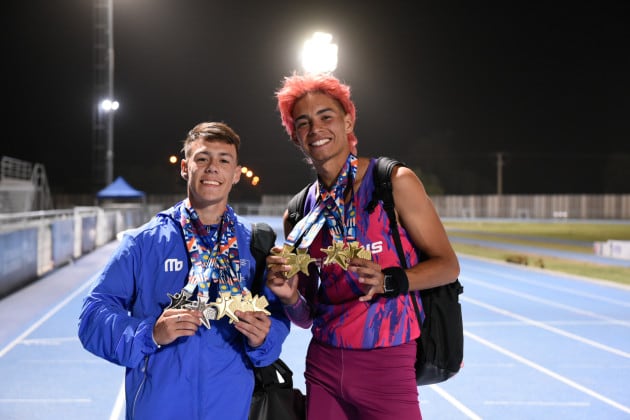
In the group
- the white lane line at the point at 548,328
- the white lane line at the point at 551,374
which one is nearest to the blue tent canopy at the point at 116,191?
the white lane line at the point at 548,328

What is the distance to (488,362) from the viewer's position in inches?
302

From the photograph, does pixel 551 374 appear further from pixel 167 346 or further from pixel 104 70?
pixel 104 70

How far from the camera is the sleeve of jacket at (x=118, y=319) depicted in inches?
96.0

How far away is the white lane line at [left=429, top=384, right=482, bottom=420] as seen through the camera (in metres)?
5.76

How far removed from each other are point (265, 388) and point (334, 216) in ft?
2.55

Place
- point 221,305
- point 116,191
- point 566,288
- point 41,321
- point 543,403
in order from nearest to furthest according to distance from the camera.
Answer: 1. point 221,305
2. point 543,403
3. point 41,321
4. point 566,288
5. point 116,191

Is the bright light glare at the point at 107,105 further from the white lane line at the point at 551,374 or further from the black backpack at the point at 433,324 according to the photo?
the black backpack at the point at 433,324

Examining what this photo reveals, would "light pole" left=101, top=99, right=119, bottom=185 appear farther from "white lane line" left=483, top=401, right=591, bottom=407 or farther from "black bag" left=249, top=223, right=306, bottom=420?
"black bag" left=249, top=223, right=306, bottom=420

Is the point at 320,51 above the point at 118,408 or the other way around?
above

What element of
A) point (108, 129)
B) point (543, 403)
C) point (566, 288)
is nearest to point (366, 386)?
point (543, 403)

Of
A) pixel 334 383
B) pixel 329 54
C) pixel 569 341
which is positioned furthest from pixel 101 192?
pixel 334 383

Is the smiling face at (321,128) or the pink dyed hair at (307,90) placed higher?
the pink dyed hair at (307,90)

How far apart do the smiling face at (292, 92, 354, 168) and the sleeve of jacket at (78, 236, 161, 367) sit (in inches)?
35.3

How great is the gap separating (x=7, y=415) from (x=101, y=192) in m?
28.1
